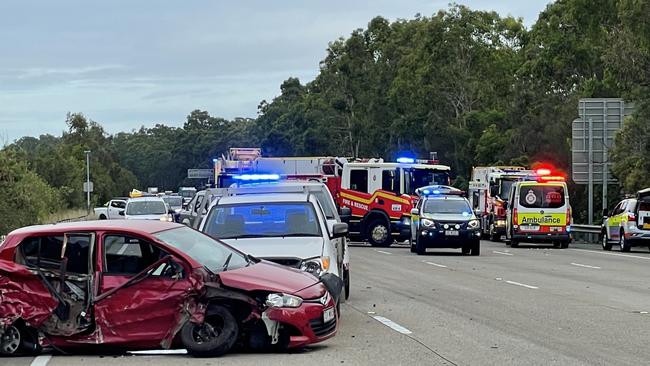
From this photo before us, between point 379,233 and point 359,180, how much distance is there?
2036 millimetres

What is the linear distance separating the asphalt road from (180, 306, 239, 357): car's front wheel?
0.42 ft

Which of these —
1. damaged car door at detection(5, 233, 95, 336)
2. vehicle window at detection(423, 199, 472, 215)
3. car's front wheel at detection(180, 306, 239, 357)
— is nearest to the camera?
car's front wheel at detection(180, 306, 239, 357)

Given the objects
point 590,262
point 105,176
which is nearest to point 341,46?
point 105,176

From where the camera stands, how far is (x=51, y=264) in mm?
11445

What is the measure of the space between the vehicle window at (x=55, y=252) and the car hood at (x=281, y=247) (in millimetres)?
2529

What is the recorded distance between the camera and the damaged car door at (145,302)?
11.0m

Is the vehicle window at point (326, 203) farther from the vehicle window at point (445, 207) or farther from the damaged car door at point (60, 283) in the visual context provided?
the vehicle window at point (445, 207)

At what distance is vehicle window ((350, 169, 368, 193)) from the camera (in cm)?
3797

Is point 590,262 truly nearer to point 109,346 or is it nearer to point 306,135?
point 109,346

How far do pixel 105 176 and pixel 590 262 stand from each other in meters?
84.3

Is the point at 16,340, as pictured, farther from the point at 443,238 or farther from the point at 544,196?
the point at 544,196

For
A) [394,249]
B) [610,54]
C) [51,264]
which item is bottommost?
[394,249]

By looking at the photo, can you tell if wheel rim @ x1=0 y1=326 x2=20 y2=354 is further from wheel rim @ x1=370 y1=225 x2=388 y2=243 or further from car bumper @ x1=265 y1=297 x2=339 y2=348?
wheel rim @ x1=370 y1=225 x2=388 y2=243

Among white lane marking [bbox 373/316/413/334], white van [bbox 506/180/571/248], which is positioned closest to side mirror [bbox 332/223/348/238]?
white lane marking [bbox 373/316/413/334]
